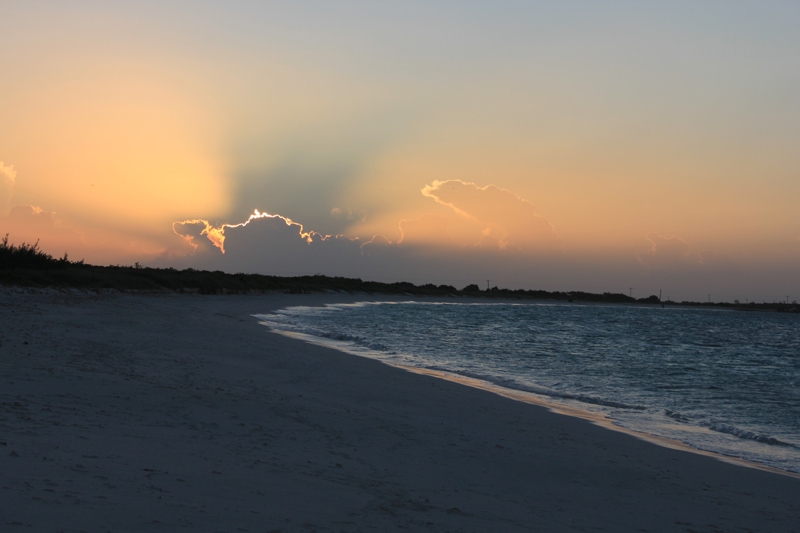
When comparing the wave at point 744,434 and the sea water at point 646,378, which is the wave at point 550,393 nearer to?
the sea water at point 646,378

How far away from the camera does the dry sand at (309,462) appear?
4988mm

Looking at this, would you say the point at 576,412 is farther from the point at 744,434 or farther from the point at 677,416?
the point at 744,434

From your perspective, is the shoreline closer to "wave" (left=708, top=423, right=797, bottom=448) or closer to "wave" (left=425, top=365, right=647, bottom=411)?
"wave" (left=425, top=365, right=647, bottom=411)

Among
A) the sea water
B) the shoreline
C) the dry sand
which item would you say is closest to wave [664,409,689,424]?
the sea water

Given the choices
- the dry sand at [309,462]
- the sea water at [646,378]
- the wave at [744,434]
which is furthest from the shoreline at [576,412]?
the wave at [744,434]

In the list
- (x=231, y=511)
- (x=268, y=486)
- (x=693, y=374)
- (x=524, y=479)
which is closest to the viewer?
(x=231, y=511)

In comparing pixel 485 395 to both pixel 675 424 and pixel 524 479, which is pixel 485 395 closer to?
pixel 675 424

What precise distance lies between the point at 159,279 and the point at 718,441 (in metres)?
54.3

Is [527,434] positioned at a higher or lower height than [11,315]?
lower

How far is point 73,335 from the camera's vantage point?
599 inches

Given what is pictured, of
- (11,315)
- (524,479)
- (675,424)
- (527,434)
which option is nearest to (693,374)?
(675,424)

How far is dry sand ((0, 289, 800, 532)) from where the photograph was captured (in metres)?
4.99

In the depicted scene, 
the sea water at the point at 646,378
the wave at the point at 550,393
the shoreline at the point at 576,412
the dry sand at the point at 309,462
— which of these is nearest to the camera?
the dry sand at the point at 309,462

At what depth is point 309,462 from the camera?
684 centimetres
